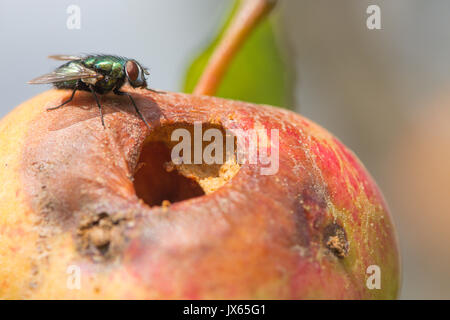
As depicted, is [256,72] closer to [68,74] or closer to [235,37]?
[235,37]

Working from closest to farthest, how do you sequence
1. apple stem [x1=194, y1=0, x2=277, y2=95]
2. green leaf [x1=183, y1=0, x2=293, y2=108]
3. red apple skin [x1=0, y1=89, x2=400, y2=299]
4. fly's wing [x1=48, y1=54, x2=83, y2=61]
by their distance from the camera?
red apple skin [x1=0, y1=89, x2=400, y2=299], fly's wing [x1=48, y1=54, x2=83, y2=61], apple stem [x1=194, y1=0, x2=277, y2=95], green leaf [x1=183, y1=0, x2=293, y2=108]

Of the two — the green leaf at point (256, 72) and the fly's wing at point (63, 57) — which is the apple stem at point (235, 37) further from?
the fly's wing at point (63, 57)

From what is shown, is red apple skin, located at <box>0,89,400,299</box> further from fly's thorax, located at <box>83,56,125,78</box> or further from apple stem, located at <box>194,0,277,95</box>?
apple stem, located at <box>194,0,277,95</box>

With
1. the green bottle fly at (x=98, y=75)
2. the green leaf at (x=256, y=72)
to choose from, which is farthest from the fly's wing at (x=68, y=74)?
the green leaf at (x=256, y=72)

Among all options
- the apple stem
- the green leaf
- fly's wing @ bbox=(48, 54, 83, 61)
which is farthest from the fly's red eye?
the green leaf
